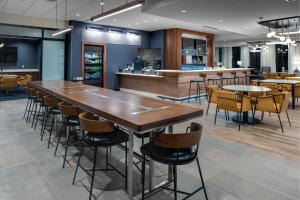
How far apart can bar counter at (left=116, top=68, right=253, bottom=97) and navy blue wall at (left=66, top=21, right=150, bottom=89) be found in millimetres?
625

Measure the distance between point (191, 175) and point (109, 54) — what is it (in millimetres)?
8552

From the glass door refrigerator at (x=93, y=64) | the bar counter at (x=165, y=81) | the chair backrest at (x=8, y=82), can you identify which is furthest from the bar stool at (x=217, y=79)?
the chair backrest at (x=8, y=82)

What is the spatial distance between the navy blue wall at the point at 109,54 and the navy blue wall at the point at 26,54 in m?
2.87

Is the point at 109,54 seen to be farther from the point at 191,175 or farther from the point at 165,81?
the point at 191,175

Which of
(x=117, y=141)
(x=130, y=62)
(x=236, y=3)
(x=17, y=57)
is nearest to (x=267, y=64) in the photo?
(x=130, y=62)

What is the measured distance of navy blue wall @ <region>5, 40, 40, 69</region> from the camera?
10.9 m

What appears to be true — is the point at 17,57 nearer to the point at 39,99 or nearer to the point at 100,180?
the point at 39,99

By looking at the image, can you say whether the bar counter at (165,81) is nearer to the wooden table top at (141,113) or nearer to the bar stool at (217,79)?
the bar stool at (217,79)

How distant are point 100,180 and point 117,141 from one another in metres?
0.62

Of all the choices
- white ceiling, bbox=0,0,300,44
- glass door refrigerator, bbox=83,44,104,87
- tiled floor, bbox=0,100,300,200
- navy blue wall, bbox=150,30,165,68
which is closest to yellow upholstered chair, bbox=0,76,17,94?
white ceiling, bbox=0,0,300,44

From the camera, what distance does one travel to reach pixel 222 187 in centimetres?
254

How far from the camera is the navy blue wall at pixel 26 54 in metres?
10.9

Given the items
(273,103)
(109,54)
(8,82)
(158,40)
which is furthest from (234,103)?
(8,82)

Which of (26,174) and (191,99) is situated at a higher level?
(191,99)
